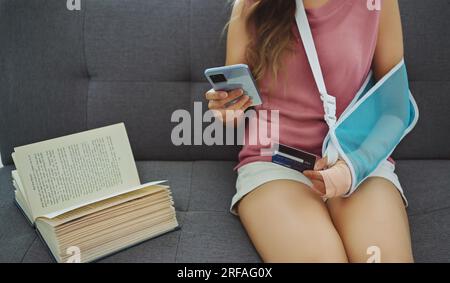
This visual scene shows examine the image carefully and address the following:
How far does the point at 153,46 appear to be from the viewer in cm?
108

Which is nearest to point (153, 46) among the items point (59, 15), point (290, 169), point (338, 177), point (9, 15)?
point (59, 15)

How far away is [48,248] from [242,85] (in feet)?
1.71

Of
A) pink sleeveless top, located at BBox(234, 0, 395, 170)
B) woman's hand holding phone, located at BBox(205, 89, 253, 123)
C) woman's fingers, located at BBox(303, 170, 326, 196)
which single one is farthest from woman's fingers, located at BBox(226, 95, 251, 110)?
woman's fingers, located at BBox(303, 170, 326, 196)

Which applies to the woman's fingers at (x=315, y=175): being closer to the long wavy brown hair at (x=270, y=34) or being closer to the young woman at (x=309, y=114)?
the young woman at (x=309, y=114)

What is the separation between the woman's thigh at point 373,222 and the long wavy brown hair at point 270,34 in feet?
1.08

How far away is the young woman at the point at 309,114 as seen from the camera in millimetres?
728

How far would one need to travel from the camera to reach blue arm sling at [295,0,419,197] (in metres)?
0.83

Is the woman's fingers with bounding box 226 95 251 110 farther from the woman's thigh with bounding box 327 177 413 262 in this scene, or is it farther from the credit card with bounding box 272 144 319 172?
the woman's thigh with bounding box 327 177 413 262

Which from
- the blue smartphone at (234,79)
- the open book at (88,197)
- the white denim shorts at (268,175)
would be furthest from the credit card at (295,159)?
the open book at (88,197)

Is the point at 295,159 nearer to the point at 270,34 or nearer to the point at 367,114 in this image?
the point at 367,114

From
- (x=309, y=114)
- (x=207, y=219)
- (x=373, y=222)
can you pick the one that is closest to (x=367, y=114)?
(x=309, y=114)

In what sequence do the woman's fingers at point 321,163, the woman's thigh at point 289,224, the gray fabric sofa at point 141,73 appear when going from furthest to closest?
the gray fabric sofa at point 141,73, the woman's fingers at point 321,163, the woman's thigh at point 289,224

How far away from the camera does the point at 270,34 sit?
90 cm
